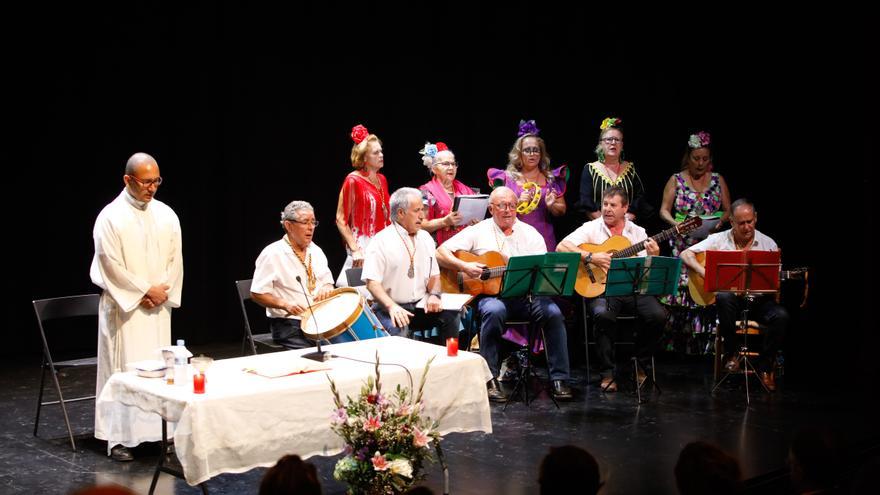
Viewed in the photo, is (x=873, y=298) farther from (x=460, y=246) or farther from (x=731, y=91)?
(x=460, y=246)

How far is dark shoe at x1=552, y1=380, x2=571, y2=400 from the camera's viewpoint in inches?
262

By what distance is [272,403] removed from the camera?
156 inches

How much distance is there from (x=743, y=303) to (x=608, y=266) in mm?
1012

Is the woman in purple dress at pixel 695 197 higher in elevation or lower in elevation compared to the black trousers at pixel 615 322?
higher

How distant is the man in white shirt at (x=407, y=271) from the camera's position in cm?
613

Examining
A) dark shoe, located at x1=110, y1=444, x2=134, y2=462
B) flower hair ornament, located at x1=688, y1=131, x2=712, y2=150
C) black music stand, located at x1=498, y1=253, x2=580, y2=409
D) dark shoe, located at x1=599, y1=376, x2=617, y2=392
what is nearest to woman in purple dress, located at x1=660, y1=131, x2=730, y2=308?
flower hair ornament, located at x1=688, y1=131, x2=712, y2=150

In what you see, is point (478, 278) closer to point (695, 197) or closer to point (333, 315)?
point (333, 315)

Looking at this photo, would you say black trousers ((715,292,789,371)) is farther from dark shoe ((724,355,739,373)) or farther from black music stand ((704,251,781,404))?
black music stand ((704,251,781,404))

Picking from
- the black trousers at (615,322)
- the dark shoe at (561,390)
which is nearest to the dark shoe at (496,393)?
the dark shoe at (561,390)

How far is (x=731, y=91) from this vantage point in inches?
345

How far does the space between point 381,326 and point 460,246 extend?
4.17 feet

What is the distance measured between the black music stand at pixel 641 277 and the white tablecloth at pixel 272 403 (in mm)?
2209

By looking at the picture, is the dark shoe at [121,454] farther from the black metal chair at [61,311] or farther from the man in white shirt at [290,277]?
the man in white shirt at [290,277]

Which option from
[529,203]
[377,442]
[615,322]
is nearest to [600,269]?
[615,322]
